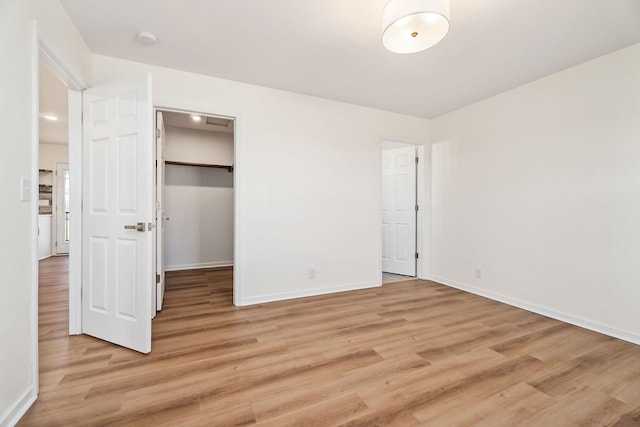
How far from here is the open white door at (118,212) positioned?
2018 millimetres

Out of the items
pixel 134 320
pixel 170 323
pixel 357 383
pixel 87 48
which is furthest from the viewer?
pixel 170 323

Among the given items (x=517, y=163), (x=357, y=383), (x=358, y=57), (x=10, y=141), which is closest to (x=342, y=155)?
(x=358, y=57)

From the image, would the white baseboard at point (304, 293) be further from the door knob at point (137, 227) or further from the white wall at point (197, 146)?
the white wall at point (197, 146)

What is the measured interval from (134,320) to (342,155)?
2.81m

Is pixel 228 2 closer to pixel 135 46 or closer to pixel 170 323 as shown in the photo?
pixel 135 46

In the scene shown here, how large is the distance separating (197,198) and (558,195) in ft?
17.1

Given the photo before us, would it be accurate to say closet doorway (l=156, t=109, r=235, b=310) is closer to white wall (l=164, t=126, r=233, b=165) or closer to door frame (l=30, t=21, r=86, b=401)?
white wall (l=164, t=126, r=233, b=165)

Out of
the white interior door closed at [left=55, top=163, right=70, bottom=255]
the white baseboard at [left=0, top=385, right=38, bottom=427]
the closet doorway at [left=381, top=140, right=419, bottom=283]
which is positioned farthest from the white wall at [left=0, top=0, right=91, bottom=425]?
the white interior door closed at [left=55, top=163, right=70, bottom=255]

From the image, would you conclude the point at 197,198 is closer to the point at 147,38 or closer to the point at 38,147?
the point at 147,38

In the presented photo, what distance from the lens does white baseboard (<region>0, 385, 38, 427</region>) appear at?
4.18ft

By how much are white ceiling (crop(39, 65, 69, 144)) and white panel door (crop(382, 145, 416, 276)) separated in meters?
4.37

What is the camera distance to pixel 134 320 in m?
2.06

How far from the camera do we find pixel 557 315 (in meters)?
2.70

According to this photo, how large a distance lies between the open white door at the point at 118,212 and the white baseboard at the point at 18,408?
60 cm
